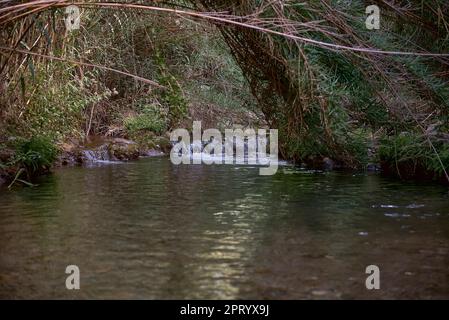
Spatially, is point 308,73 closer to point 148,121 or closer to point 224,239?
point 224,239

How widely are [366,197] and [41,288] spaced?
485 cm

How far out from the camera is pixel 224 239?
563 centimetres

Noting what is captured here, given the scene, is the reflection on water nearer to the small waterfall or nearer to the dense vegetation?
the dense vegetation

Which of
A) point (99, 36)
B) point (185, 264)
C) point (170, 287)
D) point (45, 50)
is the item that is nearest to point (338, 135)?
point (185, 264)

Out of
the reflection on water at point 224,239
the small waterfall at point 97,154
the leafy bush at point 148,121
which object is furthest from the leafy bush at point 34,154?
the leafy bush at point 148,121

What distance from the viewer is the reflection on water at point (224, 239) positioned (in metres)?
4.23

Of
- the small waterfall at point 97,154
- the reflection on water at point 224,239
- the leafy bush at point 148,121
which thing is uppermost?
the leafy bush at point 148,121

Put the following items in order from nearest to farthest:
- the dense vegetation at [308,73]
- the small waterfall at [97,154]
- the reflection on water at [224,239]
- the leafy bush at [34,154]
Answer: the reflection on water at [224,239] < the dense vegetation at [308,73] < the leafy bush at [34,154] < the small waterfall at [97,154]

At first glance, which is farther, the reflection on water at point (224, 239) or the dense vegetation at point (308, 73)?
the dense vegetation at point (308, 73)

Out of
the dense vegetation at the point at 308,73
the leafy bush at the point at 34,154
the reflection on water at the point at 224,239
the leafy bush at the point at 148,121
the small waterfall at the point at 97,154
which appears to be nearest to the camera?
the reflection on water at the point at 224,239

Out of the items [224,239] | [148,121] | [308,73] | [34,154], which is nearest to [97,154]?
[148,121]

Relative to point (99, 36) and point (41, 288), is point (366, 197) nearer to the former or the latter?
point (41, 288)

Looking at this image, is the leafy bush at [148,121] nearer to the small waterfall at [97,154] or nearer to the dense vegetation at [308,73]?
the dense vegetation at [308,73]

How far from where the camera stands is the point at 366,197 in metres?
8.23
